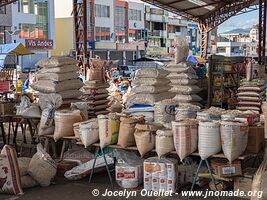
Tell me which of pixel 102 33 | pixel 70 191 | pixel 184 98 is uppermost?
pixel 102 33

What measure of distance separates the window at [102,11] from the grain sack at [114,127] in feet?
132

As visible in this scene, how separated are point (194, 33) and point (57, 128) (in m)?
57.2

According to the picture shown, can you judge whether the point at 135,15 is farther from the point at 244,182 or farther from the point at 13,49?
the point at 244,182

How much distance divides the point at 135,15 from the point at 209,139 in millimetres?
46065

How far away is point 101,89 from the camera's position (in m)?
8.81

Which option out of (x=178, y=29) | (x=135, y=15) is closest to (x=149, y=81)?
(x=135, y=15)

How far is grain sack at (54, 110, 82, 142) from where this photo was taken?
6141 mm

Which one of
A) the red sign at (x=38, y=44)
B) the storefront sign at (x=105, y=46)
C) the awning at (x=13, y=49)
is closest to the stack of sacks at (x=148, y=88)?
the awning at (x=13, y=49)

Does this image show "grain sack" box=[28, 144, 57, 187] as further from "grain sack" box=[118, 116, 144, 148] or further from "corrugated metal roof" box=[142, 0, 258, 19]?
"corrugated metal roof" box=[142, 0, 258, 19]

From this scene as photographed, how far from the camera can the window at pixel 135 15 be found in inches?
1924

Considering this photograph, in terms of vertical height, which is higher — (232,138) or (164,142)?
(232,138)

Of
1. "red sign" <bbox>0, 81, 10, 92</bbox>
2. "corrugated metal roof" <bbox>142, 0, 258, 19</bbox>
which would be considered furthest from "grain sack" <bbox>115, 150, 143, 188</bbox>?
"corrugated metal roof" <bbox>142, 0, 258, 19</bbox>

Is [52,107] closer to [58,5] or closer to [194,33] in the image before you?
[58,5]

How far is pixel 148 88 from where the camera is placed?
23.6 feet
